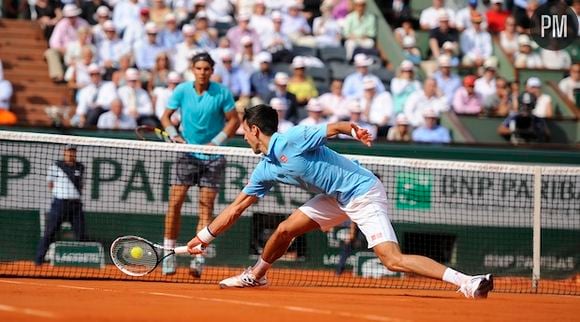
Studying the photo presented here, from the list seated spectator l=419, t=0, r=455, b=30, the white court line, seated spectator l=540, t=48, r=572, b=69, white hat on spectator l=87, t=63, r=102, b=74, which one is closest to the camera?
the white court line

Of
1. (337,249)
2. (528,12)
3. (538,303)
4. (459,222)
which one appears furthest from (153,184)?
(528,12)

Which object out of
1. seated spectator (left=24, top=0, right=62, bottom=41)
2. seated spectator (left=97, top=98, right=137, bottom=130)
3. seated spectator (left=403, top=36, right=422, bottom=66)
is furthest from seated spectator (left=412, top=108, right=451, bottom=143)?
seated spectator (left=24, top=0, right=62, bottom=41)

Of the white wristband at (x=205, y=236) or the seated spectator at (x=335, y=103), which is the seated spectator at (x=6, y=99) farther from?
the white wristband at (x=205, y=236)

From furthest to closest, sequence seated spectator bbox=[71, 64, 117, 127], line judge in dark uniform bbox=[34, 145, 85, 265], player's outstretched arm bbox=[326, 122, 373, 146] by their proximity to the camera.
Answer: seated spectator bbox=[71, 64, 117, 127] → line judge in dark uniform bbox=[34, 145, 85, 265] → player's outstretched arm bbox=[326, 122, 373, 146]

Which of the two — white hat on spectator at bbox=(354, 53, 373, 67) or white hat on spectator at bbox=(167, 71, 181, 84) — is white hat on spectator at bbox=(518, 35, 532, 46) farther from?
white hat on spectator at bbox=(167, 71, 181, 84)

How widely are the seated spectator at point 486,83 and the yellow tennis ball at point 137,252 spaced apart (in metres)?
8.76

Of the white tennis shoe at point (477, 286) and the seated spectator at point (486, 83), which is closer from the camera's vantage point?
the white tennis shoe at point (477, 286)

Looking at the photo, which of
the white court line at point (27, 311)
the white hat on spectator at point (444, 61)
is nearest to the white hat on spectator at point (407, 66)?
the white hat on spectator at point (444, 61)

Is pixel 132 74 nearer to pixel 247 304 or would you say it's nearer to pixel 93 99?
pixel 93 99

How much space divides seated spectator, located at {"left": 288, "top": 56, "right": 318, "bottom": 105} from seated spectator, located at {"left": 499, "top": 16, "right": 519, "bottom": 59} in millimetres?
3866

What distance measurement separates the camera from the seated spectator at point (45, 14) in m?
20.1

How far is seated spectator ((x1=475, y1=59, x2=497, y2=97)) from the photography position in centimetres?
1938

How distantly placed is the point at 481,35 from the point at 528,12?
4.60 ft

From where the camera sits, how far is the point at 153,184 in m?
15.4
